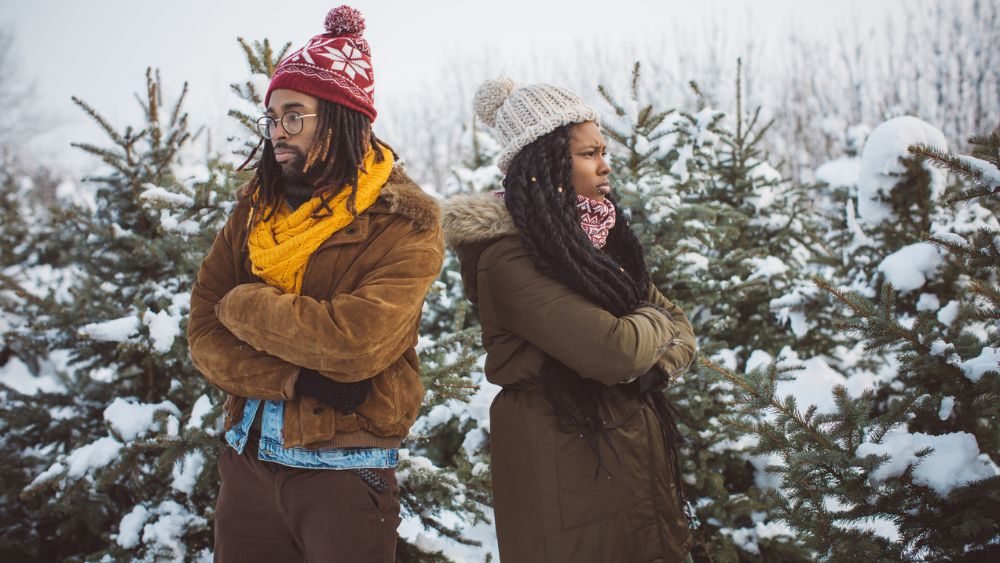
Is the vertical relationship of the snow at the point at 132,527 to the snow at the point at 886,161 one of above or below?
below

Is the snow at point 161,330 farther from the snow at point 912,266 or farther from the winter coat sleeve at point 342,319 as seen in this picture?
the snow at point 912,266

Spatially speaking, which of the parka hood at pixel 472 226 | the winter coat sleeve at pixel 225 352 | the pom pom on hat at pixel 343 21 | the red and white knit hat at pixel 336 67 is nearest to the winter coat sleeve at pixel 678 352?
the parka hood at pixel 472 226

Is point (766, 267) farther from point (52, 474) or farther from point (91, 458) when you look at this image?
→ point (52, 474)

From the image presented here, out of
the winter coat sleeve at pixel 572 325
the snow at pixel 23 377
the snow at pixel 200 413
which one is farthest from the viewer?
the snow at pixel 23 377

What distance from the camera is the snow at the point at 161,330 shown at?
3.03m

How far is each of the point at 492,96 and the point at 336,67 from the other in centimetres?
61

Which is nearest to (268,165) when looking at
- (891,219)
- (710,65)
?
(891,219)

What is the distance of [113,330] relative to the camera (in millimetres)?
3047

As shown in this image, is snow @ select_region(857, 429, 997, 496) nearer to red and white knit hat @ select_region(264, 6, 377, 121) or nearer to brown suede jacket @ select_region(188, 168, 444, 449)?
brown suede jacket @ select_region(188, 168, 444, 449)

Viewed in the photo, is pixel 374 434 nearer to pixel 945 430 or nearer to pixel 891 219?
pixel 945 430

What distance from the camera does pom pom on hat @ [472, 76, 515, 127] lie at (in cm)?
231

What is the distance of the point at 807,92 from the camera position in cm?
2034

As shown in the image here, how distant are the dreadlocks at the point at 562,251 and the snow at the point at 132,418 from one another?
86.9 inches

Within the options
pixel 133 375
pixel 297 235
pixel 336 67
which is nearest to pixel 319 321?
pixel 297 235
